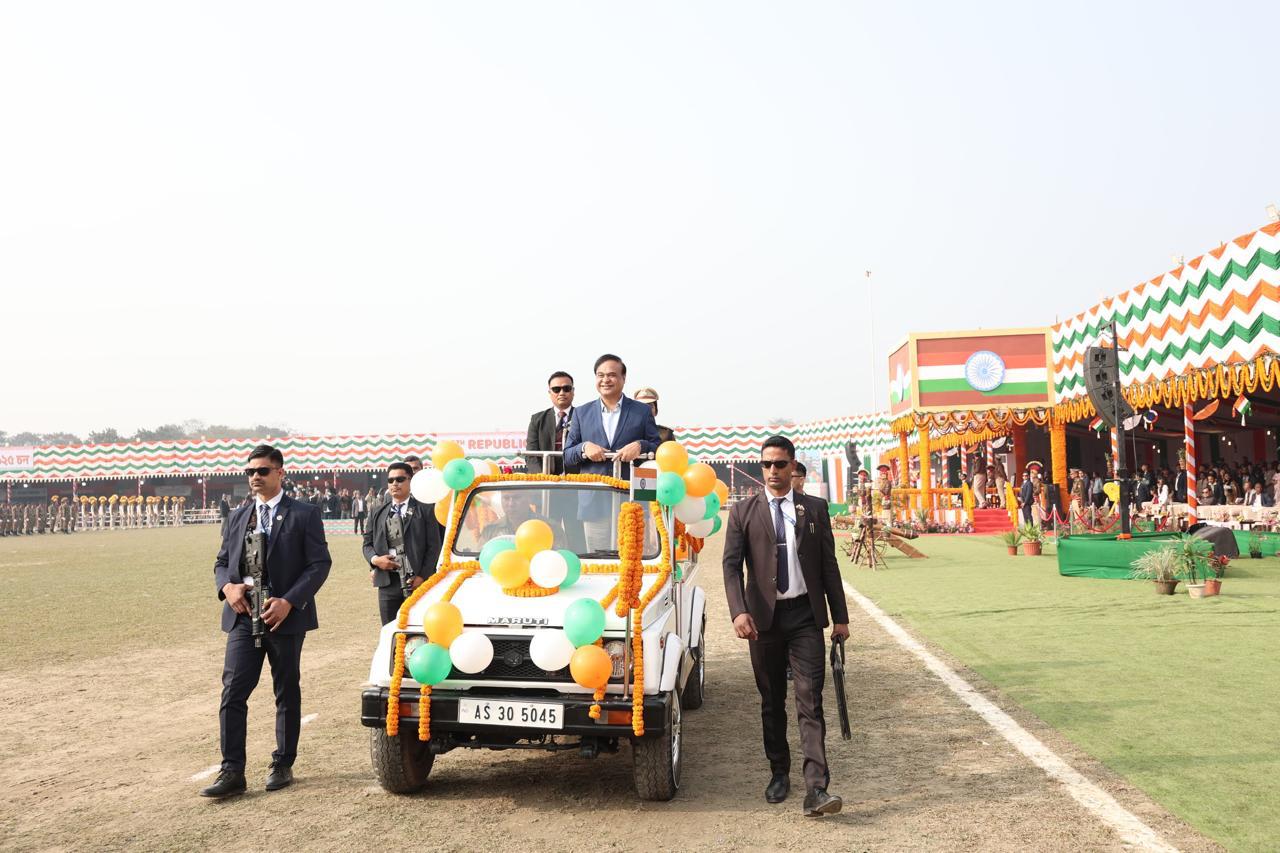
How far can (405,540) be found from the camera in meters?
8.15

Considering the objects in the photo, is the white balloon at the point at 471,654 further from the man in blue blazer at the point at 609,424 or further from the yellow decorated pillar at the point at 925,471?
the yellow decorated pillar at the point at 925,471

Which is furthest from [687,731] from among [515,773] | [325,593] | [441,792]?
[325,593]

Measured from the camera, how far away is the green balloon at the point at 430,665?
5.50 metres

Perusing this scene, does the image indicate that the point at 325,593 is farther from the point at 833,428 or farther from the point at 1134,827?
the point at 833,428

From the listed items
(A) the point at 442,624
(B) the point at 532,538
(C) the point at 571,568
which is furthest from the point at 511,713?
(B) the point at 532,538

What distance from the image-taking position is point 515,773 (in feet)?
21.1

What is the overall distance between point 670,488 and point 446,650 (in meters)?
1.63

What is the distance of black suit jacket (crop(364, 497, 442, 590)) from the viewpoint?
8.10m

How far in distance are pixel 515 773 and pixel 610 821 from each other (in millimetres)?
1193

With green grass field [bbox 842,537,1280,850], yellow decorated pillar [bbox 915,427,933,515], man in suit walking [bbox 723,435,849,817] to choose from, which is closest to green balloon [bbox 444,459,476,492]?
man in suit walking [bbox 723,435,849,817]

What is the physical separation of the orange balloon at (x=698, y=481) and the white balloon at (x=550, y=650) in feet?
4.94

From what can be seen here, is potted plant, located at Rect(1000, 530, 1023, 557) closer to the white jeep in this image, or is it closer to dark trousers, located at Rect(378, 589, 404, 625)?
dark trousers, located at Rect(378, 589, 404, 625)

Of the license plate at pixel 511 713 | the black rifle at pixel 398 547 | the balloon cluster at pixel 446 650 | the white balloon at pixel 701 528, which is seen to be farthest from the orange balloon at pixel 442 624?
the black rifle at pixel 398 547

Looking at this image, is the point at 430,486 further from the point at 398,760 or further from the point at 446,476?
the point at 398,760
